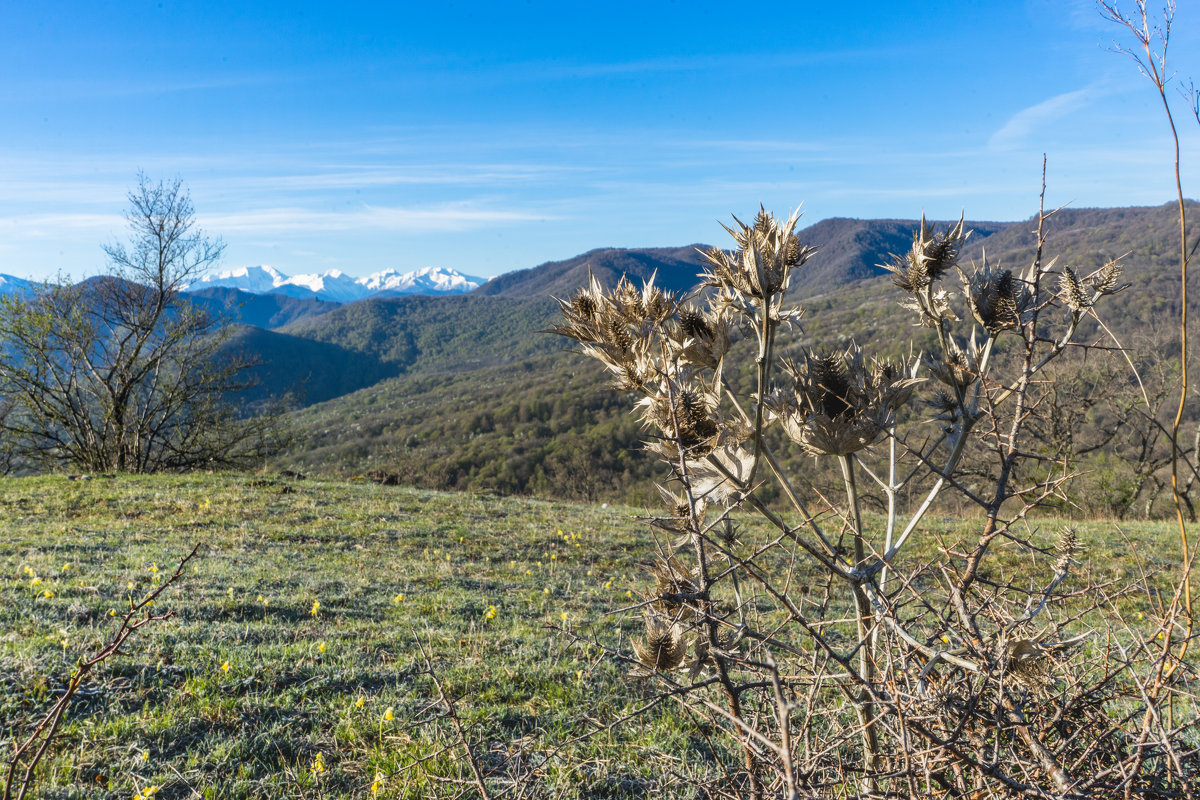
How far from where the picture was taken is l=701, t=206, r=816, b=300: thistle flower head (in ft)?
3.81

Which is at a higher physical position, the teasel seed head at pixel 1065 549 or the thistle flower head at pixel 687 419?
the thistle flower head at pixel 687 419

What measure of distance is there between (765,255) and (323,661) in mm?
4059

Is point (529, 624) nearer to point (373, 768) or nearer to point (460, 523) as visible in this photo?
point (373, 768)

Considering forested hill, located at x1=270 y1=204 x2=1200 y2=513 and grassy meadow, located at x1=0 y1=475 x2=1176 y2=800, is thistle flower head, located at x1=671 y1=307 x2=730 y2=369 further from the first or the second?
grassy meadow, located at x1=0 y1=475 x2=1176 y2=800

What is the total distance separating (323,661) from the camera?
4.07 m

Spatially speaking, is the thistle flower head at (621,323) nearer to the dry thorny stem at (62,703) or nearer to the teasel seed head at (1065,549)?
the dry thorny stem at (62,703)

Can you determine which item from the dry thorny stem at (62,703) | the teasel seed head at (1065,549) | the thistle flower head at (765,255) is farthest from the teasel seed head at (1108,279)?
the dry thorny stem at (62,703)

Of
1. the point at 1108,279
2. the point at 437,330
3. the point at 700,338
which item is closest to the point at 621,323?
the point at 700,338

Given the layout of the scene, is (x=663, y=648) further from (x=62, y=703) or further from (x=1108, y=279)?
(x=1108, y=279)

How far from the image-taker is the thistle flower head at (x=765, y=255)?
116 centimetres

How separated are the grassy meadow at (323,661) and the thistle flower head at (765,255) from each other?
81 centimetres

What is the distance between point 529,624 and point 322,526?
16.7 feet

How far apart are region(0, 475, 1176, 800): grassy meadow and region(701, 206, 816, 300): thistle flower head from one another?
2.67ft

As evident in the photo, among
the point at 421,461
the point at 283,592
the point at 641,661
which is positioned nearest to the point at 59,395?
the point at 283,592
